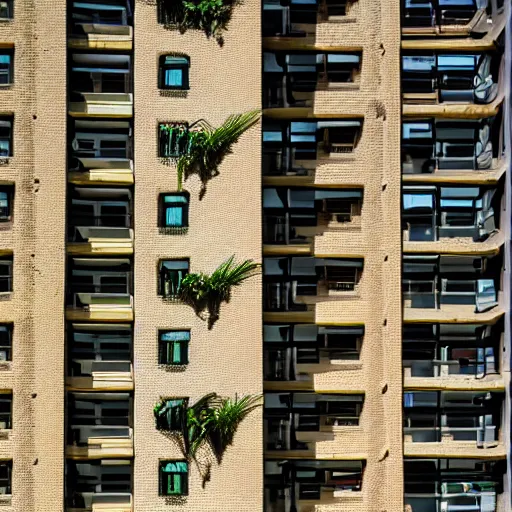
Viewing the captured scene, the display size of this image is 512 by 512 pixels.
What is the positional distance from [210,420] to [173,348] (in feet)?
5.53

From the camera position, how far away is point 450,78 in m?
16.6

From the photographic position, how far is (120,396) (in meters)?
16.0

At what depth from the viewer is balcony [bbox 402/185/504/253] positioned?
53.9 ft

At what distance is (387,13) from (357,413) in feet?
29.0

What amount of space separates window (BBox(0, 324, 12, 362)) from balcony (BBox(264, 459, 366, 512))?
20.1ft

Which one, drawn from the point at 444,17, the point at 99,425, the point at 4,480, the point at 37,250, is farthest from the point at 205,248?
the point at 444,17

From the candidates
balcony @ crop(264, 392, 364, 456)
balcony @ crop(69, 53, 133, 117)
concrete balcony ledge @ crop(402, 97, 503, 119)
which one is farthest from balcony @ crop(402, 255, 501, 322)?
balcony @ crop(69, 53, 133, 117)

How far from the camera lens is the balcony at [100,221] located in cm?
1581

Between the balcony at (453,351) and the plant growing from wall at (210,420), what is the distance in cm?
383

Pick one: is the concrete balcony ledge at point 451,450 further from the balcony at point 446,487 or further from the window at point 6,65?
the window at point 6,65

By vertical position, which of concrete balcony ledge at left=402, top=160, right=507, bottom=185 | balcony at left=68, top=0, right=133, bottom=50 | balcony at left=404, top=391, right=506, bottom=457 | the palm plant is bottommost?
balcony at left=404, top=391, right=506, bottom=457

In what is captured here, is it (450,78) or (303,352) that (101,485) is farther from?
(450,78)

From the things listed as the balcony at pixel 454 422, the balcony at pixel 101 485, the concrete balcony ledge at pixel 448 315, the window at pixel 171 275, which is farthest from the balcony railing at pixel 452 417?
the balcony at pixel 101 485

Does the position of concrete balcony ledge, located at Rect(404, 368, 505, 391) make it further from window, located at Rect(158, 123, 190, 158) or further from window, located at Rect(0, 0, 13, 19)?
window, located at Rect(0, 0, 13, 19)
